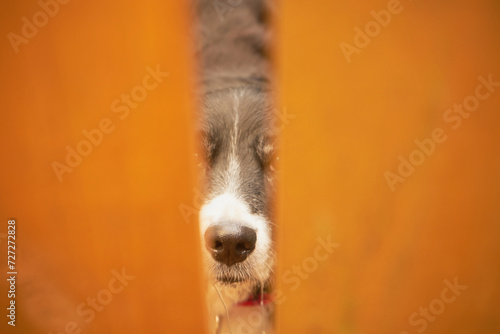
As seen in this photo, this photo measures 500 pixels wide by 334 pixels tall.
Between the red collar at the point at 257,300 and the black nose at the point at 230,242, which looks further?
the red collar at the point at 257,300

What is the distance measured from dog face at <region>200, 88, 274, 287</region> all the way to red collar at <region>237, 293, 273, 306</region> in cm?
7

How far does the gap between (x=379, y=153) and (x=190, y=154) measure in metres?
0.44

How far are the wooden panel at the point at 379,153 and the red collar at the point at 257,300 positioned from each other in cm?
104

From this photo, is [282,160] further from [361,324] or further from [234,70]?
[234,70]

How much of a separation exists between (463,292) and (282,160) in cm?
62

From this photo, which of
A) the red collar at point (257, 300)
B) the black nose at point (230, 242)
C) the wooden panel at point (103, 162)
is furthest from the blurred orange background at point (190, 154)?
the red collar at point (257, 300)

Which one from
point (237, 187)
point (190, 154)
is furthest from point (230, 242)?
point (190, 154)

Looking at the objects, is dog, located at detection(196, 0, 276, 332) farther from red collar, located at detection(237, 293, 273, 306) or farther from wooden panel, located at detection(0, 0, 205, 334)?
wooden panel, located at detection(0, 0, 205, 334)

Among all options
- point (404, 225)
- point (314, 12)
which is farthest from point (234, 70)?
point (404, 225)

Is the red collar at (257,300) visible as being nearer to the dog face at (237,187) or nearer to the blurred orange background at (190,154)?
the dog face at (237,187)

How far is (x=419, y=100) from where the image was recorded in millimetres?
905

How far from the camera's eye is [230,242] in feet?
5.93

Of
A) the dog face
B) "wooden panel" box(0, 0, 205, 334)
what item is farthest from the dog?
"wooden panel" box(0, 0, 205, 334)

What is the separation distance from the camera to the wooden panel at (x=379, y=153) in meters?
0.87
